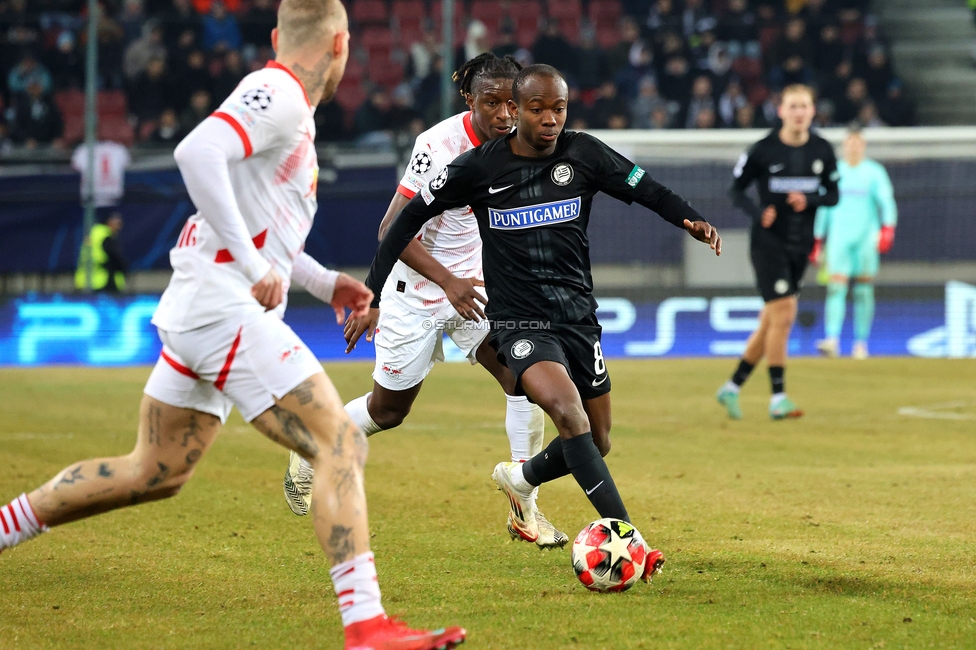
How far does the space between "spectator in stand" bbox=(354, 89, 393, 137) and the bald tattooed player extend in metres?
13.4

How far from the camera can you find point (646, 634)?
3936mm

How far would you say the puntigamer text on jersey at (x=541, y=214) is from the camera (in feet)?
16.2

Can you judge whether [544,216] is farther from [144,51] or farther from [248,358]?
[144,51]

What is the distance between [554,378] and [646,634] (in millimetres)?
1100

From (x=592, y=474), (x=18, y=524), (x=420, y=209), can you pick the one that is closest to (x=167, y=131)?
(x=420, y=209)

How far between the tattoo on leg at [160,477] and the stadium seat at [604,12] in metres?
18.3

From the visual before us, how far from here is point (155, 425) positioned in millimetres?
3838

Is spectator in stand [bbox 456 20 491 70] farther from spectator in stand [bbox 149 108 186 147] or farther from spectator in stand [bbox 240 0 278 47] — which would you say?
spectator in stand [bbox 149 108 186 147]

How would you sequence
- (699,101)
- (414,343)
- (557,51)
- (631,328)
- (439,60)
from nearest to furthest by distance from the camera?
(414,343), (631,328), (699,101), (439,60), (557,51)

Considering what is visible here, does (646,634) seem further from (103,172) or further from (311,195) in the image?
(103,172)

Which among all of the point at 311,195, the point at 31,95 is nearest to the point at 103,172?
the point at 31,95

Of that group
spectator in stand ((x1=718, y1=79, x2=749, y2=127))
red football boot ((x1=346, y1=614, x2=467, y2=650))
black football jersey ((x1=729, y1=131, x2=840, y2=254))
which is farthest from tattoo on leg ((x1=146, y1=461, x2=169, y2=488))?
spectator in stand ((x1=718, y1=79, x2=749, y2=127))

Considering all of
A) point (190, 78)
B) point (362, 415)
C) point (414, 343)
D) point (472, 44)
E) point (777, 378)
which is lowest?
point (777, 378)

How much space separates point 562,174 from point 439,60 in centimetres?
1419
